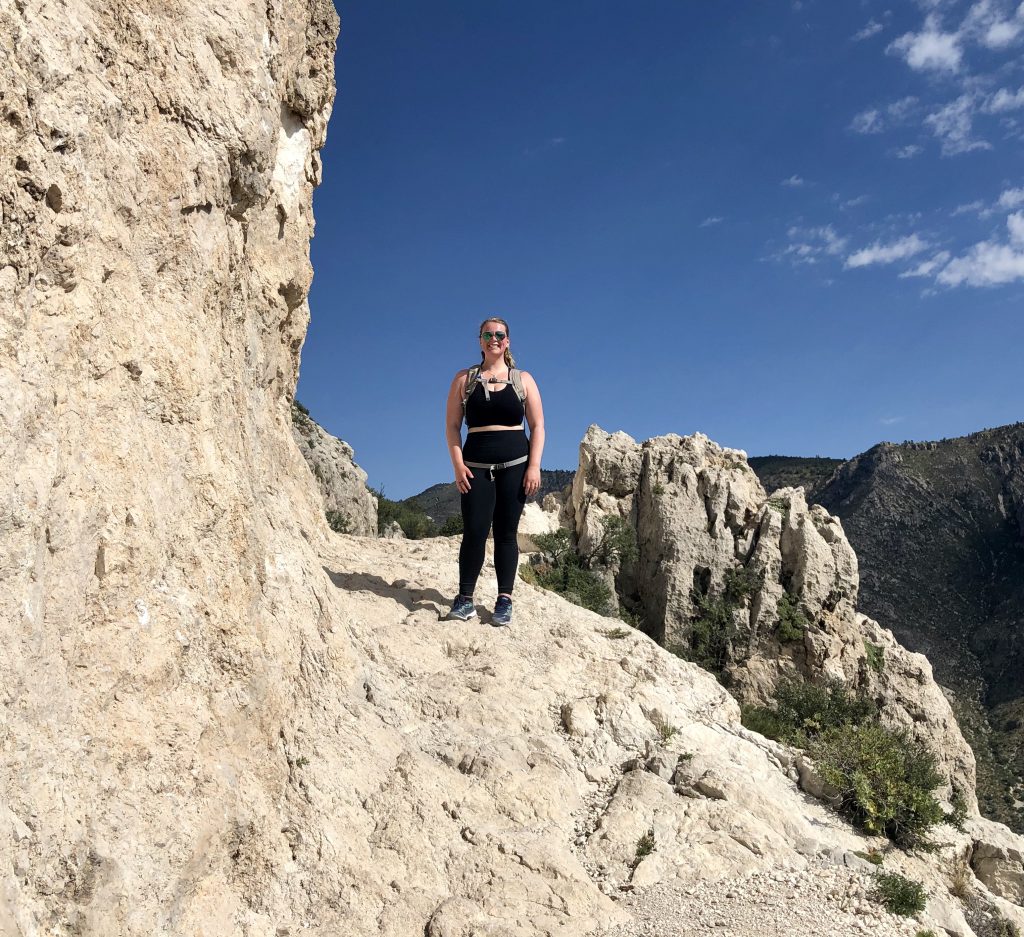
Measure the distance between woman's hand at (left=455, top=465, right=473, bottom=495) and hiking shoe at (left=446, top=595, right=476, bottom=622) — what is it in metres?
1.02

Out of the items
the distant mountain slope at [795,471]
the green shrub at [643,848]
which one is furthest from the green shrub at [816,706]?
the distant mountain slope at [795,471]

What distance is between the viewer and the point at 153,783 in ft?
11.1

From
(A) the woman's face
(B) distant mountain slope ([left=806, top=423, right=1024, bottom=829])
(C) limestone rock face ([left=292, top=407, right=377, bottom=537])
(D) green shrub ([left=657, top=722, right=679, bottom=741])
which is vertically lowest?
(D) green shrub ([left=657, top=722, right=679, bottom=741])

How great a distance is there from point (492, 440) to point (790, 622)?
11.6 m

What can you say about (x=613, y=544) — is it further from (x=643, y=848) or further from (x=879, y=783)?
(x=643, y=848)

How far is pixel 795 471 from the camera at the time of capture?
3194 inches

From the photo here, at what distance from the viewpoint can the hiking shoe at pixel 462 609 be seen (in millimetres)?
7094

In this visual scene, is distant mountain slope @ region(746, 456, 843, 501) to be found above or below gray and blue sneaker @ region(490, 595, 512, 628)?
above

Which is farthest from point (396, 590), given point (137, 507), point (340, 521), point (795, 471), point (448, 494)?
point (795, 471)

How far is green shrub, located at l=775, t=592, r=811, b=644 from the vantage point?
15.9m

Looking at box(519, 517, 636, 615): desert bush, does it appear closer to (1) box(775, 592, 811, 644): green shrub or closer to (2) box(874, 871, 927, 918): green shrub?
(1) box(775, 592, 811, 644): green shrub

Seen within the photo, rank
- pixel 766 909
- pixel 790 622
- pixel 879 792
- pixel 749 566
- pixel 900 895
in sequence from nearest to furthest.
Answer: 1. pixel 766 909
2. pixel 900 895
3. pixel 879 792
4. pixel 790 622
5. pixel 749 566

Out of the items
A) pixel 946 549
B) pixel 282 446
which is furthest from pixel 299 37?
pixel 946 549

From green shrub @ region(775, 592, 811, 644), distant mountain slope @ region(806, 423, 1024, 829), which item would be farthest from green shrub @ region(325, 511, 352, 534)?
distant mountain slope @ region(806, 423, 1024, 829)
